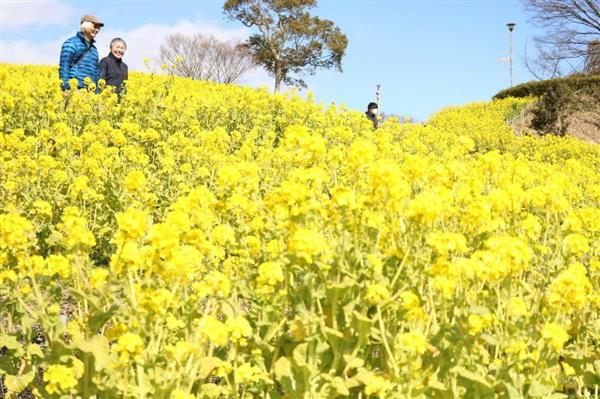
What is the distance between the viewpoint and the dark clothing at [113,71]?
11.4 metres

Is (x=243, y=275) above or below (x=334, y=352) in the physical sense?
above

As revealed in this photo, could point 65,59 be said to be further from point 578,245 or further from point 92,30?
point 578,245

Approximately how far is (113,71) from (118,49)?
1.72 feet

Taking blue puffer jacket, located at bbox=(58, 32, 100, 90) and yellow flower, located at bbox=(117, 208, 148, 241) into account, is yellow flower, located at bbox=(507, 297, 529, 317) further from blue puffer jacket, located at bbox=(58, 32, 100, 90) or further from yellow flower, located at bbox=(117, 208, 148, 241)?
→ blue puffer jacket, located at bbox=(58, 32, 100, 90)

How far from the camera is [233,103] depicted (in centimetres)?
1231

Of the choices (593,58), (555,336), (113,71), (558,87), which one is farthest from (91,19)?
(593,58)

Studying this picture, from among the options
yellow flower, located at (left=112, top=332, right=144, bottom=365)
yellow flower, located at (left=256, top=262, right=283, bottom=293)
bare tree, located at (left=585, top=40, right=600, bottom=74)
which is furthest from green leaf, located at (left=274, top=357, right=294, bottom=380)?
bare tree, located at (left=585, top=40, right=600, bottom=74)

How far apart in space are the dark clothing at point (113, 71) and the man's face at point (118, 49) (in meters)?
0.19

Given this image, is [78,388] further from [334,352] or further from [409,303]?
[409,303]

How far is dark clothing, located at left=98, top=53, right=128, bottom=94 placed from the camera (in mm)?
11438

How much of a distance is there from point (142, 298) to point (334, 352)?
2.98 feet

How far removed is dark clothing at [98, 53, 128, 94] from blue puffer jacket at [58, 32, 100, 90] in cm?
53

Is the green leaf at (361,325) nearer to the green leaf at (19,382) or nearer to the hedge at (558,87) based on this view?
the green leaf at (19,382)

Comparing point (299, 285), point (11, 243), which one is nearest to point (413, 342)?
point (299, 285)
